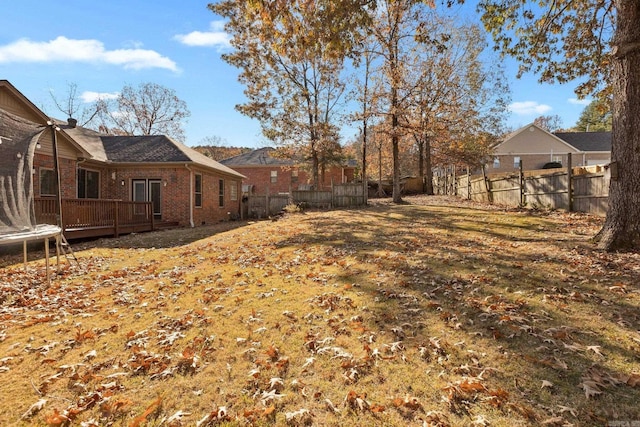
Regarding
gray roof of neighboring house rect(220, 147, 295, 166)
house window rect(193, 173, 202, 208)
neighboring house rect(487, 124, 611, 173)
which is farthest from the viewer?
neighboring house rect(487, 124, 611, 173)

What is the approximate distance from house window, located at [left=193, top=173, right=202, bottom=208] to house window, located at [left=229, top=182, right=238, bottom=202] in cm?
476

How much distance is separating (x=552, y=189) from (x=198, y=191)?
51.6 ft

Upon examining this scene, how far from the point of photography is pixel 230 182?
914 inches

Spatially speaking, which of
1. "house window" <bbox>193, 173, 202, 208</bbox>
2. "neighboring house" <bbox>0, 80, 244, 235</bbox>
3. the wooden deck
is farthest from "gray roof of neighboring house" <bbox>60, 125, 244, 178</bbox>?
the wooden deck

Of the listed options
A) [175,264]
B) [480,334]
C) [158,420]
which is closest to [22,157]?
[175,264]

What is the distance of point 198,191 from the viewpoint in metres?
18.0

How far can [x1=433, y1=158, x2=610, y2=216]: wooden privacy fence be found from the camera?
10.6 metres

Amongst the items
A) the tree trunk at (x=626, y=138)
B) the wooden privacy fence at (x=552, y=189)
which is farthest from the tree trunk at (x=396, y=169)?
the tree trunk at (x=626, y=138)

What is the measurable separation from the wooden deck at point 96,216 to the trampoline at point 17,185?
10.1 feet

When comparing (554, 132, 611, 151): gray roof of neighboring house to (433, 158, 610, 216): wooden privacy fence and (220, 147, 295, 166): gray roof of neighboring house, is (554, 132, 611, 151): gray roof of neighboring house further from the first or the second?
(220, 147, 295, 166): gray roof of neighboring house

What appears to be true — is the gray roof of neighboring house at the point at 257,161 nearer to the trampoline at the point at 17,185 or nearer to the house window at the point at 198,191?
the house window at the point at 198,191

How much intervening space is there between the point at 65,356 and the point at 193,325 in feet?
4.34

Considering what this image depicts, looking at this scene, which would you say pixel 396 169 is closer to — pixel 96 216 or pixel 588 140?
pixel 96 216

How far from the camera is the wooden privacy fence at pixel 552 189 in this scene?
10.6 meters
